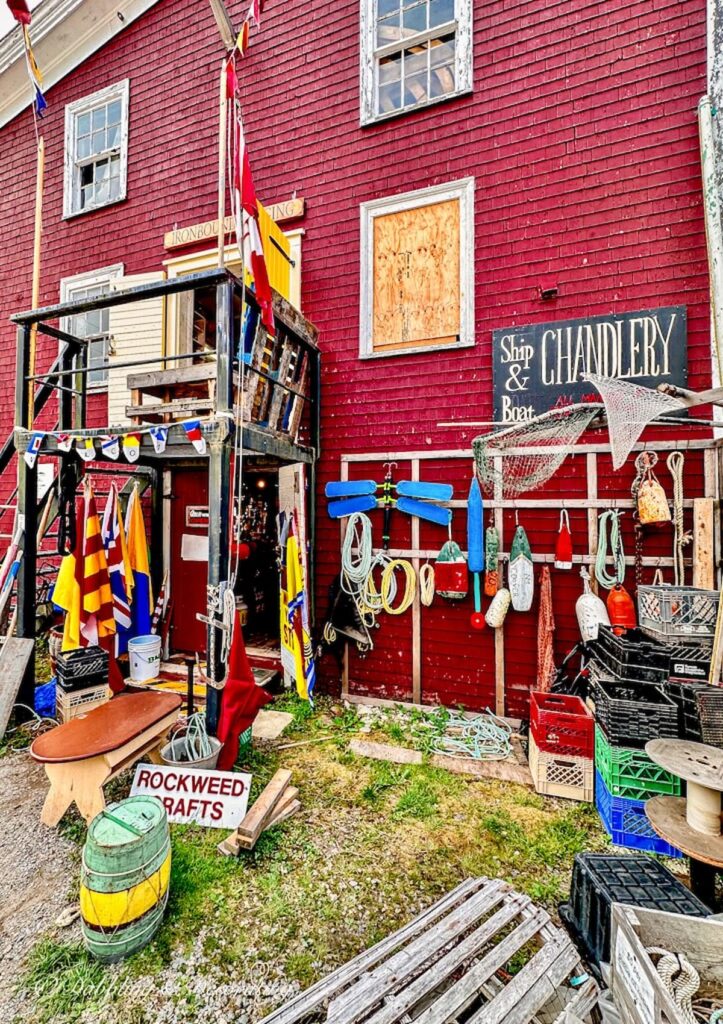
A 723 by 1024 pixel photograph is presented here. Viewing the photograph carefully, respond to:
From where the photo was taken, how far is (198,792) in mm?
3109

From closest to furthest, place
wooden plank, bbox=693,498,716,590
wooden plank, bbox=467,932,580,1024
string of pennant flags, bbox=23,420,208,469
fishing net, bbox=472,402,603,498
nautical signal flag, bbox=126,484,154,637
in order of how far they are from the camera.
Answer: wooden plank, bbox=467,932,580,1024
string of pennant flags, bbox=23,420,208,469
wooden plank, bbox=693,498,716,590
fishing net, bbox=472,402,603,498
nautical signal flag, bbox=126,484,154,637

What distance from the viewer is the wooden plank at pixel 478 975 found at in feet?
5.61

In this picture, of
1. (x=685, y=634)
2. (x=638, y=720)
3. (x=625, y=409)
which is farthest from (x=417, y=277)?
(x=638, y=720)

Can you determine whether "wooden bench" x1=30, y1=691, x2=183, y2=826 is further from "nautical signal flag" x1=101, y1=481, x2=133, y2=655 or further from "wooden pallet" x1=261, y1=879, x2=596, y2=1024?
"nautical signal flag" x1=101, y1=481, x2=133, y2=655

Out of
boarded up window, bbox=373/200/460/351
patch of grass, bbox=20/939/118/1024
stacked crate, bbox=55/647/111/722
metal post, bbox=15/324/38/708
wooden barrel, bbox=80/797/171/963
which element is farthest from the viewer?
boarded up window, bbox=373/200/460/351

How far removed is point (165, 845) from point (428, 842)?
165cm

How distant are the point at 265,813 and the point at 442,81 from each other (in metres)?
7.55

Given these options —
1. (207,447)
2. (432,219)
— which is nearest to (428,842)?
(207,447)

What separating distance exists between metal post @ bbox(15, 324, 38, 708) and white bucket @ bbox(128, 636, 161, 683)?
1.07 meters

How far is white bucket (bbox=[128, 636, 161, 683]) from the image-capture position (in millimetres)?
5391

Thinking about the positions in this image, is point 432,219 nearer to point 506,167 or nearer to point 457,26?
point 506,167

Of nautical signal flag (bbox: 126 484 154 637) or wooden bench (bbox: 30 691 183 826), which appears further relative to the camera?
nautical signal flag (bbox: 126 484 154 637)

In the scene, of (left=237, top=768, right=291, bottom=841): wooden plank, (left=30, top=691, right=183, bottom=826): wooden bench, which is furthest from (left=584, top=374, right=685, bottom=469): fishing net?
(left=30, top=691, right=183, bottom=826): wooden bench

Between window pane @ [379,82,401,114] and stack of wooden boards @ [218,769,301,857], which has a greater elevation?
window pane @ [379,82,401,114]
